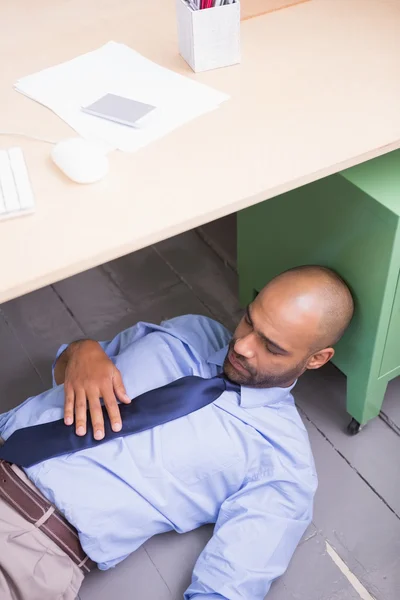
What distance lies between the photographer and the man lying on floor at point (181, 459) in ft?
3.61

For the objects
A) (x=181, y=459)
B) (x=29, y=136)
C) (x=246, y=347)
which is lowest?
(x=181, y=459)

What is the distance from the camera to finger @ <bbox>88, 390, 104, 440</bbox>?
111 cm

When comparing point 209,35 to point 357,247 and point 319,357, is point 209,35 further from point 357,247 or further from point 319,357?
point 319,357

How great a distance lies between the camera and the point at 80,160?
92 centimetres

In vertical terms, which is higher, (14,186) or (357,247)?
(14,186)

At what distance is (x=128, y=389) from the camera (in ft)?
3.94

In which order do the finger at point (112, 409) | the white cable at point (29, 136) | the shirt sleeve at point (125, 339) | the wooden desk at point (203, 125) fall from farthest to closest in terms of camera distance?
the shirt sleeve at point (125, 339), the finger at point (112, 409), the white cable at point (29, 136), the wooden desk at point (203, 125)

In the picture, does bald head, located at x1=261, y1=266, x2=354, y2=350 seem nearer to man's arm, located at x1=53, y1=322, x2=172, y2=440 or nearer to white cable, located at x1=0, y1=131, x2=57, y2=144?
man's arm, located at x1=53, y1=322, x2=172, y2=440

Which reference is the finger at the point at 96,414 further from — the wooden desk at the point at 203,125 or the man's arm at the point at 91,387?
the wooden desk at the point at 203,125

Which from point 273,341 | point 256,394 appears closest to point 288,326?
point 273,341

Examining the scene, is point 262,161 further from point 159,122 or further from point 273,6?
point 273,6

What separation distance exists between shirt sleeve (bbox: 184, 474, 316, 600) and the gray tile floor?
0.12 m

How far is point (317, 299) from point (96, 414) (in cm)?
46

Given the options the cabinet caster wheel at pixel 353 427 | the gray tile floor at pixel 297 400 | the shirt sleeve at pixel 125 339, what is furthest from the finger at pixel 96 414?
the cabinet caster wheel at pixel 353 427
